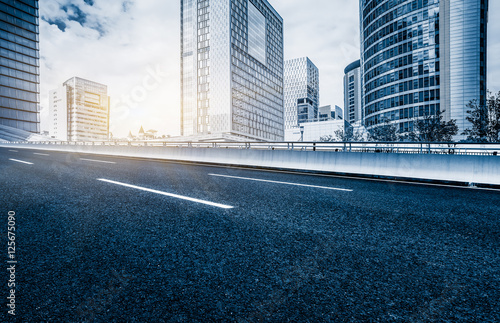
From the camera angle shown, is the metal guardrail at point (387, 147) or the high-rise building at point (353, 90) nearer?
the metal guardrail at point (387, 147)

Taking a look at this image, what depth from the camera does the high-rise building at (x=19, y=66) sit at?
248ft

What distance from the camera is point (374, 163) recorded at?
31.6ft

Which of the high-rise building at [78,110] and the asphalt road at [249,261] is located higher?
the high-rise building at [78,110]

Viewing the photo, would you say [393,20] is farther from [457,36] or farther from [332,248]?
[332,248]

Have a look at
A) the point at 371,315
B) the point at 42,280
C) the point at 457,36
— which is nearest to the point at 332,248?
the point at 371,315

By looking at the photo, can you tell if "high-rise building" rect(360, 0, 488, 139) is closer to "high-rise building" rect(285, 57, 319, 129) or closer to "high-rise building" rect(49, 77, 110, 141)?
"high-rise building" rect(285, 57, 319, 129)

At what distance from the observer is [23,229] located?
2996 millimetres

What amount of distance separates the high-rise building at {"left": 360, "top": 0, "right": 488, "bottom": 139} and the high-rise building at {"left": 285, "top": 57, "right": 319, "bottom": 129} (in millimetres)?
84143

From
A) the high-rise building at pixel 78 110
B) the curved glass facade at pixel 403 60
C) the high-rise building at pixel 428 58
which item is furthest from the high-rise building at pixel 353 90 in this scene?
the high-rise building at pixel 78 110

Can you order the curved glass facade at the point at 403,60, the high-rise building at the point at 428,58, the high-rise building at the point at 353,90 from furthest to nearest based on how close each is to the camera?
the high-rise building at the point at 353,90 < the curved glass facade at the point at 403,60 < the high-rise building at the point at 428,58

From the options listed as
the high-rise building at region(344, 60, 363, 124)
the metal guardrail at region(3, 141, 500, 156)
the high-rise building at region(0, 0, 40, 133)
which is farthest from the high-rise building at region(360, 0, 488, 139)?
the high-rise building at region(0, 0, 40, 133)

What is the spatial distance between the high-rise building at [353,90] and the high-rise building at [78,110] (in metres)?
149

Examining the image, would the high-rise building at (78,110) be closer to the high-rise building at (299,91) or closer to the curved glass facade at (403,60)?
the high-rise building at (299,91)

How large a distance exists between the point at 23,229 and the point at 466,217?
6010 millimetres
